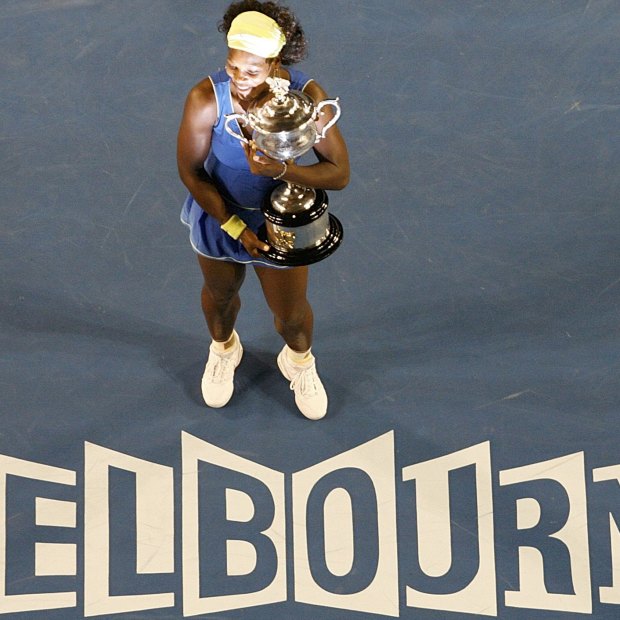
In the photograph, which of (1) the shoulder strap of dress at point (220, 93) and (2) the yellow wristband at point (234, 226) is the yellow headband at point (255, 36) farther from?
(2) the yellow wristband at point (234, 226)

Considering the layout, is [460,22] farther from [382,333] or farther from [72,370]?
[72,370]

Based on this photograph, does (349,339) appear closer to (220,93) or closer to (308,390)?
(308,390)

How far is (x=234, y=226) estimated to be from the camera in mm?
4621

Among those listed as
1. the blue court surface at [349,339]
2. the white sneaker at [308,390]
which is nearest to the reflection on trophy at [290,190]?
the white sneaker at [308,390]

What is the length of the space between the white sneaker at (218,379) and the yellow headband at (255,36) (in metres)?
1.88

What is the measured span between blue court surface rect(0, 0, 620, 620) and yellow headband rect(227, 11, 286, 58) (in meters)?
2.03

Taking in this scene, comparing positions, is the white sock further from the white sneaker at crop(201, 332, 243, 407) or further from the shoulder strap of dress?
the shoulder strap of dress

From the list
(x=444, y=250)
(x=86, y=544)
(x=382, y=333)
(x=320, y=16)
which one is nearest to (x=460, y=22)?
(x=320, y=16)

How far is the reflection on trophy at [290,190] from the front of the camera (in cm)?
409

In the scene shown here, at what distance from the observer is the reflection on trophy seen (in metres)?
4.09

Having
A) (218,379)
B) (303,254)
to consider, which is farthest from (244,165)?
(218,379)

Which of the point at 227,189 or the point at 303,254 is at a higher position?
the point at 227,189

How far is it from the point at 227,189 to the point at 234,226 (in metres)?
0.15

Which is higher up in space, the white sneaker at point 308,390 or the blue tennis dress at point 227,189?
the blue tennis dress at point 227,189
